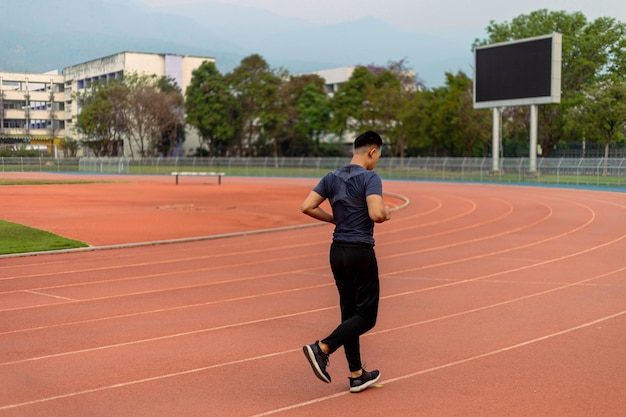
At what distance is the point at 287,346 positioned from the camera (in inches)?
302

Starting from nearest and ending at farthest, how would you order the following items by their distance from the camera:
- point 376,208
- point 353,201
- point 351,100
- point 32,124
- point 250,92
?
point 376,208
point 353,201
point 351,100
point 250,92
point 32,124

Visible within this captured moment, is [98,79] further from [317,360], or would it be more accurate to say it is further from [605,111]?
[317,360]

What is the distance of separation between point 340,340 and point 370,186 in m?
1.17

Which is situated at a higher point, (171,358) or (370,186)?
(370,186)

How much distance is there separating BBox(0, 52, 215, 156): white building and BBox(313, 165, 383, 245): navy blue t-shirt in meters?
92.5

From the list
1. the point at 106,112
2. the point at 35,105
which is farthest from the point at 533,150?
the point at 35,105

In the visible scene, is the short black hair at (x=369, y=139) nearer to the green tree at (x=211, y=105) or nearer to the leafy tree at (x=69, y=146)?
the green tree at (x=211, y=105)

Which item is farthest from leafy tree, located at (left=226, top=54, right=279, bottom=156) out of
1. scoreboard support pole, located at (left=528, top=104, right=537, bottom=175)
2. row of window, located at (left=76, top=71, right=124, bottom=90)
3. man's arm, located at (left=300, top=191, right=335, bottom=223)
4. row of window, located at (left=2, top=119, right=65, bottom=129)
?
man's arm, located at (left=300, top=191, right=335, bottom=223)

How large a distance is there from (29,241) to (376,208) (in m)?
13.2

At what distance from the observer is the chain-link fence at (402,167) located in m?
46.3

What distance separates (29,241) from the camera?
1703 cm

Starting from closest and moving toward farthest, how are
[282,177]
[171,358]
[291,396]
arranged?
[291,396] < [171,358] < [282,177]

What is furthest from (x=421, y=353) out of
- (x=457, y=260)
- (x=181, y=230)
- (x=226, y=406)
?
(x=181, y=230)

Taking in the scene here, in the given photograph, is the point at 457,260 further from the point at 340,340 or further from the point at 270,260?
the point at 340,340
